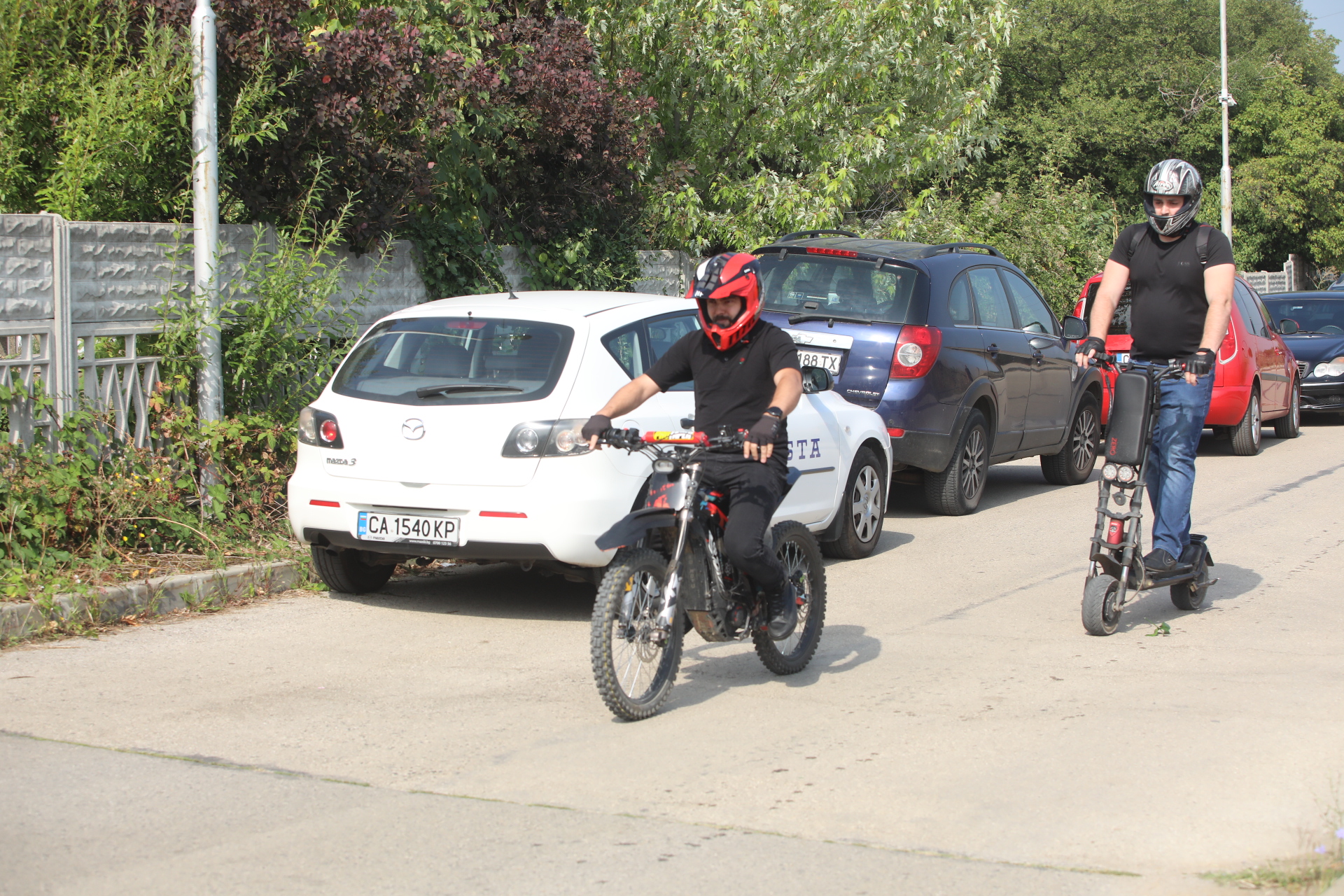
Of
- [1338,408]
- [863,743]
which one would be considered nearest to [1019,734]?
[863,743]

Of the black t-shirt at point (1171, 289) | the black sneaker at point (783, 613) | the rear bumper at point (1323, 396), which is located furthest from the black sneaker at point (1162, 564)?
the rear bumper at point (1323, 396)

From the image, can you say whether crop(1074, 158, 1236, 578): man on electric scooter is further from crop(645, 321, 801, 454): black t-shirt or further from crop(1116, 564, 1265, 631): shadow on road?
crop(645, 321, 801, 454): black t-shirt

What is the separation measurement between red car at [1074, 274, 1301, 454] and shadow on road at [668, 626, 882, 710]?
7131 millimetres

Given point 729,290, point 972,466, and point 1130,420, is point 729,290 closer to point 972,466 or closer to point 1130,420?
point 1130,420

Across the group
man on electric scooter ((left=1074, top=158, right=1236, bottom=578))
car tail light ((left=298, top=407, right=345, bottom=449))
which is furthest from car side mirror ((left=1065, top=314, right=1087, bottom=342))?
car tail light ((left=298, top=407, right=345, bottom=449))

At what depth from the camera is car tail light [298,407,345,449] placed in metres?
7.30

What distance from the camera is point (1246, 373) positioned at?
1479cm

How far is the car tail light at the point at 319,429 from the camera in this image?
7.30 meters

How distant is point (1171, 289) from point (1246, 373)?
27.4 ft

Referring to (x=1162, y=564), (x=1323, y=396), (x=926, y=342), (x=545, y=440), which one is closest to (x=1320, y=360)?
(x=1323, y=396)

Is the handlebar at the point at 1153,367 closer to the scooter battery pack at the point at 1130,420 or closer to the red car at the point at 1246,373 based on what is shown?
the scooter battery pack at the point at 1130,420

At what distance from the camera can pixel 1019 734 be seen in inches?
210

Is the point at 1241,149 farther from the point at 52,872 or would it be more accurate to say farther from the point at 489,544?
the point at 52,872

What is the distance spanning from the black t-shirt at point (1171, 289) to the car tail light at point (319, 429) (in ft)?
13.0
